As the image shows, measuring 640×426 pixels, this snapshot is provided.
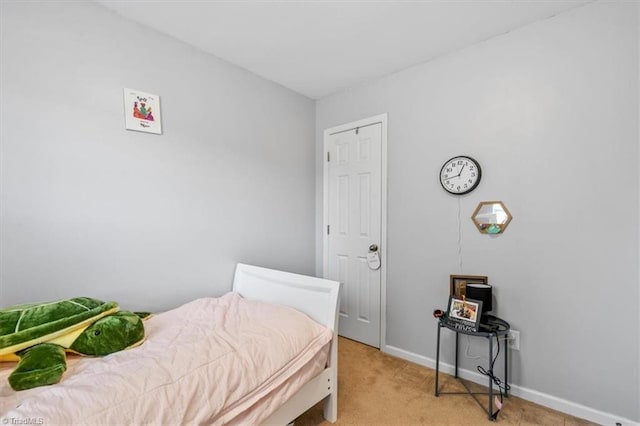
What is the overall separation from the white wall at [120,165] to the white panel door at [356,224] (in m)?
0.65

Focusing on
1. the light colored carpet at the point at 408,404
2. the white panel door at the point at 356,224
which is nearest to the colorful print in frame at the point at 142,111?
the white panel door at the point at 356,224

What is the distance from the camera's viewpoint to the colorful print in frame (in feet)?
5.86

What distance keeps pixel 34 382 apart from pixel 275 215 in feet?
6.09

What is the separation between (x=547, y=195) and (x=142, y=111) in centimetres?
258

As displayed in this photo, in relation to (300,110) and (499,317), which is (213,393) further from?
(300,110)

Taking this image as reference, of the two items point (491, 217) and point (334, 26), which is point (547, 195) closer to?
point (491, 217)

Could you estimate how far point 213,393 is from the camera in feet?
3.61

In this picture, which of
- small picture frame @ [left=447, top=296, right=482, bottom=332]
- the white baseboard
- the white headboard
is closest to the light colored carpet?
the white baseboard

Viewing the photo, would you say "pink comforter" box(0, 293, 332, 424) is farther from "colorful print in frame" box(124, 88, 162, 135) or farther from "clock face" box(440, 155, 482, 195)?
"clock face" box(440, 155, 482, 195)

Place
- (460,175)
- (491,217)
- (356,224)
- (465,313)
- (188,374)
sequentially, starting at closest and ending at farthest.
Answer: (188,374)
(465,313)
(491,217)
(460,175)
(356,224)

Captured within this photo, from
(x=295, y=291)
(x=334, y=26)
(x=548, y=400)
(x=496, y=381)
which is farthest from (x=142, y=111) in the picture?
(x=548, y=400)

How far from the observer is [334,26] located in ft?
6.16

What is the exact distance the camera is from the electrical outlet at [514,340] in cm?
185

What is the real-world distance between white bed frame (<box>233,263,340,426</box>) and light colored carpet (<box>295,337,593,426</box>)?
179mm
